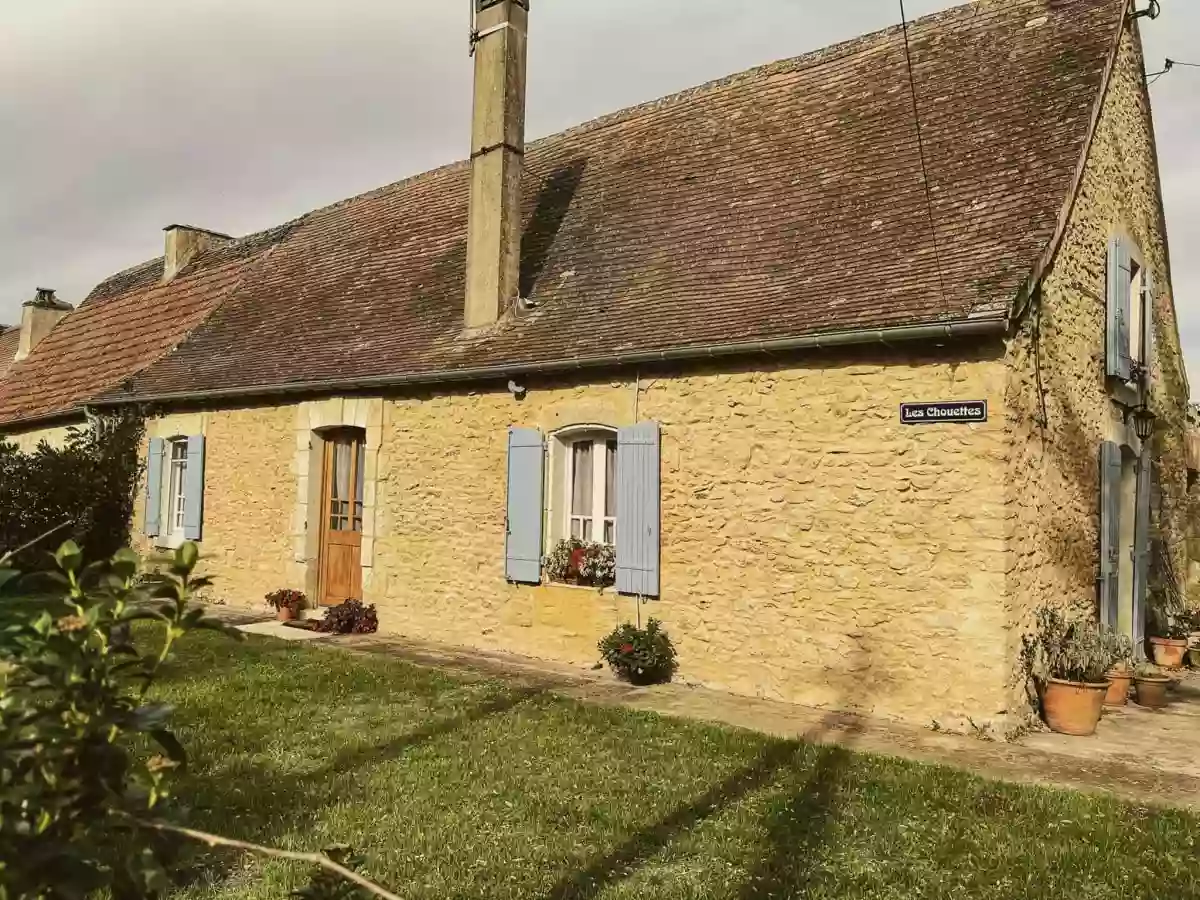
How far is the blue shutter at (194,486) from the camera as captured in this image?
480 inches

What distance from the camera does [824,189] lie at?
8.74 metres

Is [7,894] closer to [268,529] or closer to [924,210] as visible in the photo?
[924,210]

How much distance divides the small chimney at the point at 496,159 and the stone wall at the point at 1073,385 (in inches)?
205

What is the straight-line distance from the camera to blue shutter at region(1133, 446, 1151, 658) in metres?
8.88

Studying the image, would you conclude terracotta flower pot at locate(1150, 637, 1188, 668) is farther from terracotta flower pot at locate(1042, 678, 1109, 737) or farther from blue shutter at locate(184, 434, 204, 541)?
blue shutter at locate(184, 434, 204, 541)

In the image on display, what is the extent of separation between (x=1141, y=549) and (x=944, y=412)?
3986 mm

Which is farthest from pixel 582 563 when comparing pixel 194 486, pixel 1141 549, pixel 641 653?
pixel 194 486

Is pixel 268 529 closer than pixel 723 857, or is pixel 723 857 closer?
pixel 723 857

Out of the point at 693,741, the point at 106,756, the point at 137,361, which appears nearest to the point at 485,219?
the point at 693,741

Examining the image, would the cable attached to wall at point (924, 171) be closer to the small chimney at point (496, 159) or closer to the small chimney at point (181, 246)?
the small chimney at point (496, 159)

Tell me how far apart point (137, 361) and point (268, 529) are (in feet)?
16.5

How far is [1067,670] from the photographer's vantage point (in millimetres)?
6859

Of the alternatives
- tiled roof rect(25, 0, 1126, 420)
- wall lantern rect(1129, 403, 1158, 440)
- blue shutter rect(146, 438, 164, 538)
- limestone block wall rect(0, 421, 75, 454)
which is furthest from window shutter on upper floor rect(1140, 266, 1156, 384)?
limestone block wall rect(0, 421, 75, 454)

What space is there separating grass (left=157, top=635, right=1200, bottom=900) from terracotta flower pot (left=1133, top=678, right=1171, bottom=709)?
3.02 metres
